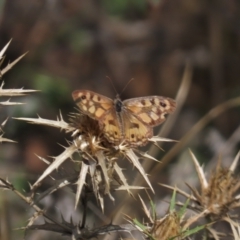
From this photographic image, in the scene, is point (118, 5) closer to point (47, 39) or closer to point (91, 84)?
point (47, 39)

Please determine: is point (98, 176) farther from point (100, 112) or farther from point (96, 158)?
point (100, 112)

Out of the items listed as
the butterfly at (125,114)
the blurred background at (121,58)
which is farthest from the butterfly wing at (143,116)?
the blurred background at (121,58)

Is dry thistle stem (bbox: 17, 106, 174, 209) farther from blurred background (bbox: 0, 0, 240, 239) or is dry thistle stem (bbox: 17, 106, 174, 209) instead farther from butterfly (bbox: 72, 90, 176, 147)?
blurred background (bbox: 0, 0, 240, 239)

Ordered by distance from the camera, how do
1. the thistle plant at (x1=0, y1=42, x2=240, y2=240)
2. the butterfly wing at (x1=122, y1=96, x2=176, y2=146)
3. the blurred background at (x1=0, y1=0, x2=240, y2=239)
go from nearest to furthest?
1. the thistle plant at (x1=0, y1=42, x2=240, y2=240)
2. the butterfly wing at (x1=122, y1=96, x2=176, y2=146)
3. the blurred background at (x1=0, y1=0, x2=240, y2=239)

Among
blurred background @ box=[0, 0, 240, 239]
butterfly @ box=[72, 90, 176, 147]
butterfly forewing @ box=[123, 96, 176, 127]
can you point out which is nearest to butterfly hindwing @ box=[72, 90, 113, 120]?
butterfly @ box=[72, 90, 176, 147]

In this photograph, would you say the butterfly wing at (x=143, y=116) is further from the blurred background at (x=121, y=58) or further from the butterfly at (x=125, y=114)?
the blurred background at (x=121, y=58)

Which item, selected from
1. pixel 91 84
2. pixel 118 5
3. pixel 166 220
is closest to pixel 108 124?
pixel 166 220

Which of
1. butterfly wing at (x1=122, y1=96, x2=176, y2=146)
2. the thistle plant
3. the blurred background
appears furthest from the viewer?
Answer: the blurred background
